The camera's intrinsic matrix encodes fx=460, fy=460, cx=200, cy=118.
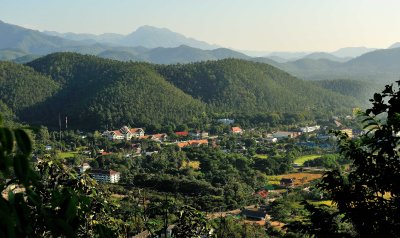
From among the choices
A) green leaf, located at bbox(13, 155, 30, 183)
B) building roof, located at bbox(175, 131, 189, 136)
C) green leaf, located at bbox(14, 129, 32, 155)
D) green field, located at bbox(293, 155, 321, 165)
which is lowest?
green field, located at bbox(293, 155, 321, 165)

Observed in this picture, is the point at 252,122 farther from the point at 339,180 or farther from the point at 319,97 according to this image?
the point at 339,180

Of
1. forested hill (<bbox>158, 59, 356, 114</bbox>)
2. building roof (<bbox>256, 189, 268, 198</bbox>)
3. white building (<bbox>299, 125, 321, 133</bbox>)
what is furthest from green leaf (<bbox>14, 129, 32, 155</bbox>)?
forested hill (<bbox>158, 59, 356, 114</bbox>)

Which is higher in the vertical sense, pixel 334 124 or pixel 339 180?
pixel 339 180

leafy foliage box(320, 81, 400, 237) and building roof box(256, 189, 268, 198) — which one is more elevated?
leafy foliage box(320, 81, 400, 237)

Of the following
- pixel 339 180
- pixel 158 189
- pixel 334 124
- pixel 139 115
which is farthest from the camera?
pixel 334 124

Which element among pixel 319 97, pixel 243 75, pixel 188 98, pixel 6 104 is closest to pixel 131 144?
pixel 188 98

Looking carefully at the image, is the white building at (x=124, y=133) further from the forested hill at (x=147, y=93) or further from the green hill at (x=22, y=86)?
the green hill at (x=22, y=86)

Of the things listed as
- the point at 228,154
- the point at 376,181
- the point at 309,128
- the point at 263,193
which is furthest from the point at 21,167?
the point at 309,128

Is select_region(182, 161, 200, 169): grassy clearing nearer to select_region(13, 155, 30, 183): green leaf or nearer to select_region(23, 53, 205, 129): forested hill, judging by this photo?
select_region(23, 53, 205, 129): forested hill
